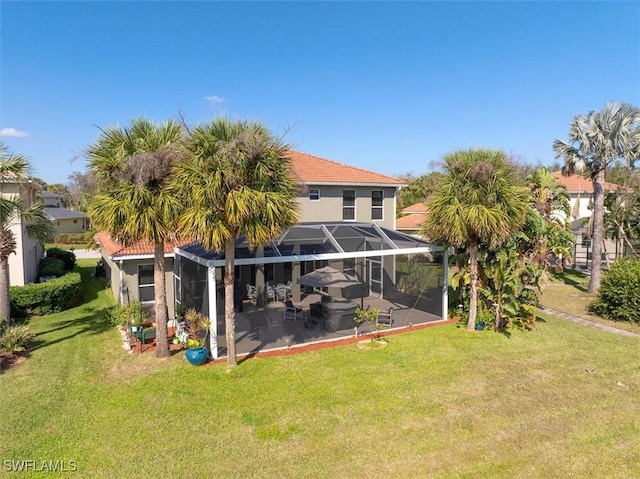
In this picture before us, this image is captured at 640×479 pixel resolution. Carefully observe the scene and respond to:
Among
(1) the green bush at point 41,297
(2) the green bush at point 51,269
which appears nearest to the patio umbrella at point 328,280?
(1) the green bush at point 41,297

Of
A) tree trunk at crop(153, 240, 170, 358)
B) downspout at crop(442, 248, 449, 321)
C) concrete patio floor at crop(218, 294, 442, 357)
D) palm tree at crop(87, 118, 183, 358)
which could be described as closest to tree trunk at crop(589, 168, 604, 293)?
downspout at crop(442, 248, 449, 321)

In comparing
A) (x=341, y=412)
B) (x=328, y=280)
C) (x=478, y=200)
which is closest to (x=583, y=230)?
(x=478, y=200)

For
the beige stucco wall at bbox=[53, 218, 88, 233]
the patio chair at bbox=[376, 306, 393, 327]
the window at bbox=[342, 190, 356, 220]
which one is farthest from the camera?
the beige stucco wall at bbox=[53, 218, 88, 233]

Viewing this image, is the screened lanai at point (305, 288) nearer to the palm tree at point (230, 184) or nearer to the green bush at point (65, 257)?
the palm tree at point (230, 184)

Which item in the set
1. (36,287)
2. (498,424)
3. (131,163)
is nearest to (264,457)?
(498,424)

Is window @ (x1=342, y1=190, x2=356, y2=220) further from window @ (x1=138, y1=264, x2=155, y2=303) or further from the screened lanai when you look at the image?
window @ (x1=138, y1=264, x2=155, y2=303)

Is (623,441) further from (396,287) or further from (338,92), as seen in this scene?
(338,92)
